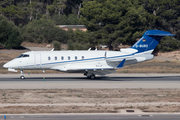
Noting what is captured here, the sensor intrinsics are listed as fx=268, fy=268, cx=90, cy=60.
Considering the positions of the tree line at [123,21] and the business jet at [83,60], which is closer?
the business jet at [83,60]

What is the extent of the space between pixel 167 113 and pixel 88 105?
483 cm

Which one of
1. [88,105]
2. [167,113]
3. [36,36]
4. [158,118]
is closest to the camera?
[158,118]

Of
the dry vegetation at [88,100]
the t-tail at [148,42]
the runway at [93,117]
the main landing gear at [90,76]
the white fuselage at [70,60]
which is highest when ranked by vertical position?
the t-tail at [148,42]

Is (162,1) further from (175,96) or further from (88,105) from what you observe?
(88,105)

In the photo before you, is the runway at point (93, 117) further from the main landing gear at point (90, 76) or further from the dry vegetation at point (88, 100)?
the main landing gear at point (90, 76)

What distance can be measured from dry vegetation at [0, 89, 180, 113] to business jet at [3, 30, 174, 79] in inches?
265

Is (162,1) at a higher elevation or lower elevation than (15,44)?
higher

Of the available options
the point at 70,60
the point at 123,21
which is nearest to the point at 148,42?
the point at 70,60

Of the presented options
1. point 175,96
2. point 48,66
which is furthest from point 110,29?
point 175,96

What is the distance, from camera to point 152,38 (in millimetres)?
30766

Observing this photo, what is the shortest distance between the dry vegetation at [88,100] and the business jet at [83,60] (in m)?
6.74

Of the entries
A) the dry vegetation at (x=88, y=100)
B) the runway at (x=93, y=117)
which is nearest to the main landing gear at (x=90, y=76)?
the dry vegetation at (x=88, y=100)

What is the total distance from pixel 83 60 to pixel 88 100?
1096 cm

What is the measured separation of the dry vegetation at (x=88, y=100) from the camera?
623 inches
